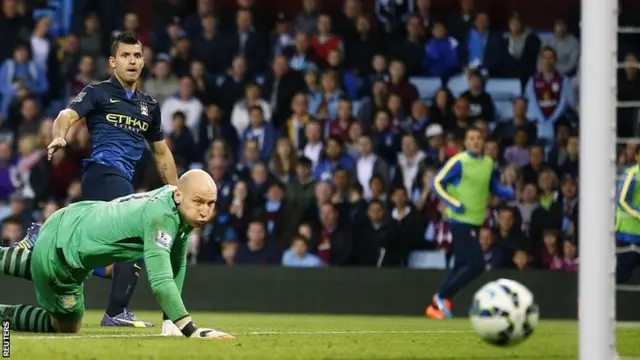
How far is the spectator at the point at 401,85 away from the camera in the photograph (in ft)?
49.6

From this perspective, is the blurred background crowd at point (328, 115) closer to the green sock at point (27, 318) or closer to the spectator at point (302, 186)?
the spectator at point (302, 186)

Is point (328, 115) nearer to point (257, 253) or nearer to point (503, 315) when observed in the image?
point (257, 253)

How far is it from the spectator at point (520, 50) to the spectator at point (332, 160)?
7.85ft

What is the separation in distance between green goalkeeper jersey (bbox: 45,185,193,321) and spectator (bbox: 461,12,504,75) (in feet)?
29.0

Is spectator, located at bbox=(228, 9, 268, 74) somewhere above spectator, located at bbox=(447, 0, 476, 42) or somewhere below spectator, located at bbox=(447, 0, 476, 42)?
below

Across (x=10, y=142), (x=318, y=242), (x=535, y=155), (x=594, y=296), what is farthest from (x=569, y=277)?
(x=594, y=296)

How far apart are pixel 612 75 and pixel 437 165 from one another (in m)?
8.70

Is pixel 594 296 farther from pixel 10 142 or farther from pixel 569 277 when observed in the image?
pixel 10 142

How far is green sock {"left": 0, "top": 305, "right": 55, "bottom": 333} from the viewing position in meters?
7.54

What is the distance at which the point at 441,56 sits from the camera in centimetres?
1551

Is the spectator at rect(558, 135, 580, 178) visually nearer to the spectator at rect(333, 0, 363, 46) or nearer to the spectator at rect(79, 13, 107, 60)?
the spectator at rect(333, 0, 363, 46)

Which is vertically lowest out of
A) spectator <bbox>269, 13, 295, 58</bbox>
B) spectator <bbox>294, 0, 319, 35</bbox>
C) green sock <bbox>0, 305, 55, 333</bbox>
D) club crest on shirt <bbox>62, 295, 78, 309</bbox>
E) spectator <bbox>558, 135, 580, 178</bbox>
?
green sock <bbox>0, 305, 55, 333</bbox>

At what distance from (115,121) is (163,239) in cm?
235

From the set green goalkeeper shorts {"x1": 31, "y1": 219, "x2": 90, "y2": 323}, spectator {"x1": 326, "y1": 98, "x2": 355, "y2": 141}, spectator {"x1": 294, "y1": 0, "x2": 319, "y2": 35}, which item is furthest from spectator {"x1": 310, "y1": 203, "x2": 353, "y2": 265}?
green goalkeeper shorts {"x1": 31, "y1": 219, "x2": 90, "y2": 323}
